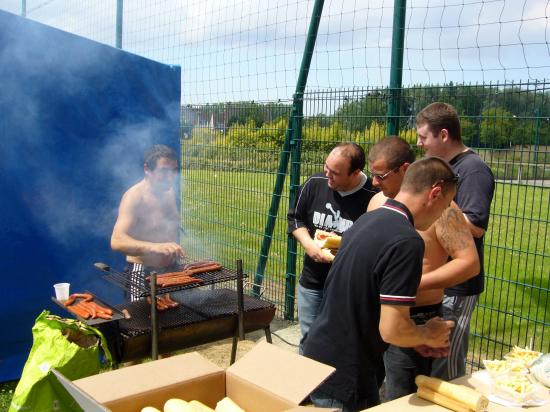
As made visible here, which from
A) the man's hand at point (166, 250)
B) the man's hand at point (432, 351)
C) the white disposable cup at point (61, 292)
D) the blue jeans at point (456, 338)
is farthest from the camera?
the man's hand at point (166, 250)

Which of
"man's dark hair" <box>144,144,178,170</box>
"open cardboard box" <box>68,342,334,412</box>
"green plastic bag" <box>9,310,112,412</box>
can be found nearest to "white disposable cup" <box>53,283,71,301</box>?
"green plastic bag" <box>9,310,112,412</box>

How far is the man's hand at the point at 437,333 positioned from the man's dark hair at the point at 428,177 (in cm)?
61

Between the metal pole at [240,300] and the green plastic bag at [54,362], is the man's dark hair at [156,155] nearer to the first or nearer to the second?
the metal pole at [240,300]

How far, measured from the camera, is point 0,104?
14.1 feet

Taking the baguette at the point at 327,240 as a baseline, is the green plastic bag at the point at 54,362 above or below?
below

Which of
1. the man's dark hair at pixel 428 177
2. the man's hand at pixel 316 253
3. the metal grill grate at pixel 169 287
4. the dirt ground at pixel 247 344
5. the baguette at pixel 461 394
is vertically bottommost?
the dirt ground at pixel 247 344

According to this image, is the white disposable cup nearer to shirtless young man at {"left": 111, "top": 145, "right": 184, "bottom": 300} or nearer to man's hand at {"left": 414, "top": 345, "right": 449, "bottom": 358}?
shirtless young man at {"left": 111, "top": 145, "right": 184, "bottom": 300}

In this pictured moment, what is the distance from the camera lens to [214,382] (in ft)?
7.94

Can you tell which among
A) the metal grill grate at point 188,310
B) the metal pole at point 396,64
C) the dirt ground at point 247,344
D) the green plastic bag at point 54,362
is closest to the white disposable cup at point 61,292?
the metal grill grate at point 188,310

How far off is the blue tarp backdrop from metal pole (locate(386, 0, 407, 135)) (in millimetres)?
2390

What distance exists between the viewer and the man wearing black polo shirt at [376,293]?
2152mm

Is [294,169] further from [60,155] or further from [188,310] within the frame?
[60,155]

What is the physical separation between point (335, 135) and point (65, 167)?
8.72 feet

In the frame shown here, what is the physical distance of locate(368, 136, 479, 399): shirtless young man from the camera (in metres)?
2.70
